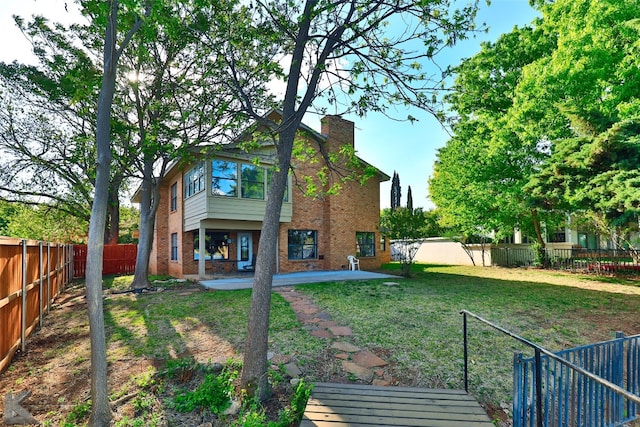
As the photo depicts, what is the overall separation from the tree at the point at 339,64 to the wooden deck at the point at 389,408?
85 cm

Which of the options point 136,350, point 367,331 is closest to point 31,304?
point 136,350

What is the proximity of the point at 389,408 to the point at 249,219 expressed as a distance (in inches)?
430

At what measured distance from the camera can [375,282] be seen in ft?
39.2

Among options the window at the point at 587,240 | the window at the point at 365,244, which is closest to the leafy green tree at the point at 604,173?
the window at the point at 365,244

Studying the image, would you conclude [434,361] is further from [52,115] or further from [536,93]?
[52,115]

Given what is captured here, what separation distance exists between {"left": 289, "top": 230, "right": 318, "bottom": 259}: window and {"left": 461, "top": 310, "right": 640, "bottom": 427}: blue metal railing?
1183 centimetres

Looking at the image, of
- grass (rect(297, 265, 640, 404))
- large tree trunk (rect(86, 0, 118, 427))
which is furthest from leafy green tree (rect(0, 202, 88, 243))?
large tree trunk (rect(86, 0, 118, 427))

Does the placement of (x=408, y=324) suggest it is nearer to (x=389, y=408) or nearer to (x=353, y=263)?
(x=389, y=408)

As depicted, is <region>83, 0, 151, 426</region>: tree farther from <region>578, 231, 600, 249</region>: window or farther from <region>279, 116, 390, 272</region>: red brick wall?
<region>578, 231, 600, 249</region>: window

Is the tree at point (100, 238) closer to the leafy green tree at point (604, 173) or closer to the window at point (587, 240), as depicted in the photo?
the leafy green tree at point (604, 173)

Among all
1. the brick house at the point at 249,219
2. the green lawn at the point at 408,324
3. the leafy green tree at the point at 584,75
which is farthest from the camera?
the brick house at the point at 249,219

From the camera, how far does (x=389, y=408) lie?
116 inches

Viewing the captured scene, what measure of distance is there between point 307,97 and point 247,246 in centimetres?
1262

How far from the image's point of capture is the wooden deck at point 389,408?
269cm
